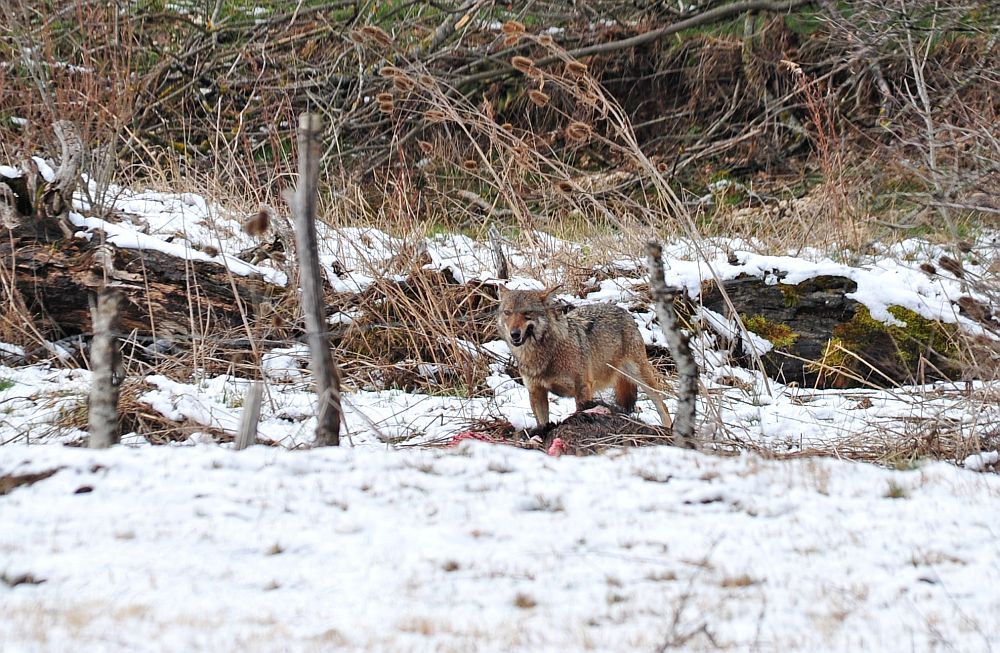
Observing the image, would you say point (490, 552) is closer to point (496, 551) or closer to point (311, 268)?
point (496, 551)

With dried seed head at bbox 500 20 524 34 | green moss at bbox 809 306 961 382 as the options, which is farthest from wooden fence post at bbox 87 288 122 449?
green moss at bbox 809 306 961 382

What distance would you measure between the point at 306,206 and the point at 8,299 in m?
3.85

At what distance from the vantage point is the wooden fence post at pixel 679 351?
491 cm

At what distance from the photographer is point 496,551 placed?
3.20 metres

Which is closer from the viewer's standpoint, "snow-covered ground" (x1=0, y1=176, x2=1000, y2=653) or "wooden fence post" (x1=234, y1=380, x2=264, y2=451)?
"snow-covered ground" (x1=0, y1=176, x2=1000, y2=653)

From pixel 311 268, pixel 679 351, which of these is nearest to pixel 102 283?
pixel 311 268

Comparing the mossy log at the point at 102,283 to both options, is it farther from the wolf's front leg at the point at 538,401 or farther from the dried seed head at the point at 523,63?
the dried seed head at the point at 523,63

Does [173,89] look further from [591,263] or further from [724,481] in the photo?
[724,481]

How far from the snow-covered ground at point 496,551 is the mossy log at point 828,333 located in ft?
7.74

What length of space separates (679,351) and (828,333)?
337 cm

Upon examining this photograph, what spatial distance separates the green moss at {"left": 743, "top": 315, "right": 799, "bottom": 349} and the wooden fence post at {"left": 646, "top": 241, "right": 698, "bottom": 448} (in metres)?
3.00

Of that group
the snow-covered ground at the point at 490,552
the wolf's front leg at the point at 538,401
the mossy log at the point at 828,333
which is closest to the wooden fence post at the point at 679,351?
the snow-covered ground at the point at 490,552

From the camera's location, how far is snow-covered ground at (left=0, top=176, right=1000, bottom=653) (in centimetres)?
254

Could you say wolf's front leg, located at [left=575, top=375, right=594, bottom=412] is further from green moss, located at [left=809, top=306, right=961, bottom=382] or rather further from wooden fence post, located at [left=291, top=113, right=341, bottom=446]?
wooden fence post, located at [left=291, top=113, right=341, bottom=446]
